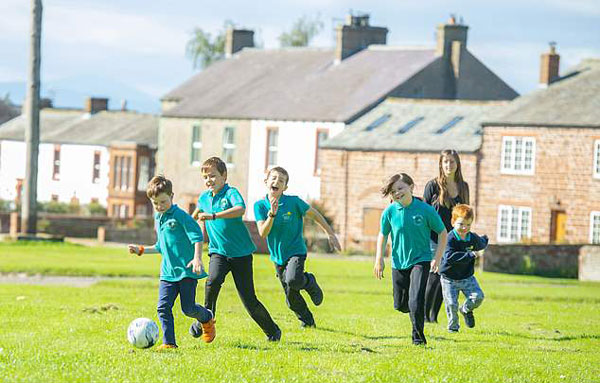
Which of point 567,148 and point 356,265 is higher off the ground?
point 567,148

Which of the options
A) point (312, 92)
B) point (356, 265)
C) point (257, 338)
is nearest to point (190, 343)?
point (257, 338)

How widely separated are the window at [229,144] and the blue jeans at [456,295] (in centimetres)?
4790

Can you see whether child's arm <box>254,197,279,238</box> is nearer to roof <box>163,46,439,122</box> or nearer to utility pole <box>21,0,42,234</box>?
utility pole <box>21,0,42,234</box>

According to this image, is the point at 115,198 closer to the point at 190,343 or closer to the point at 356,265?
the point at 356,265

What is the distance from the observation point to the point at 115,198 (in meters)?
71.4

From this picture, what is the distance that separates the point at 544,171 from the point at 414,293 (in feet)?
118

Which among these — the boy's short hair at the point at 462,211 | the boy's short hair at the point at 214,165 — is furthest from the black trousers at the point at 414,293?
the boy's short hair at the point at 214,165

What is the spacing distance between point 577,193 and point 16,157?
136 feet

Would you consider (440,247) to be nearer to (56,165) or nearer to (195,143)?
(195,143)

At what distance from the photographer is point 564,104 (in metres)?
49.7

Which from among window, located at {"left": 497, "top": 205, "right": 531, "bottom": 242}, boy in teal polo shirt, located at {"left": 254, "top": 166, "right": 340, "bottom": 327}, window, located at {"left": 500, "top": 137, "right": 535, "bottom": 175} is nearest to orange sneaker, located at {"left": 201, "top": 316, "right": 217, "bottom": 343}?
boy in teal polo shirt, located at {"left": 254, "top": 166, "right": 340, "bottom": 327}

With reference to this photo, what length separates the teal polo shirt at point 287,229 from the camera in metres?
14.0

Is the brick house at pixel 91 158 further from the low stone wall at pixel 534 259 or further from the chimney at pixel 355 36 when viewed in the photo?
the low stone wall at pixel 534 259

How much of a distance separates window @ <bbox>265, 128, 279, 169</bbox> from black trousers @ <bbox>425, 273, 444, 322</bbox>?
4455 cm
